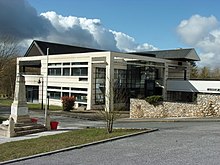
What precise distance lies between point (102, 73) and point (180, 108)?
616 inches

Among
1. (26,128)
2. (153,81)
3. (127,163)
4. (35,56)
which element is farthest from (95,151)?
(35,56)

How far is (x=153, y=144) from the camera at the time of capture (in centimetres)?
1282

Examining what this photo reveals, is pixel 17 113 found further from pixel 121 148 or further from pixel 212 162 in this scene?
pixel 212 162

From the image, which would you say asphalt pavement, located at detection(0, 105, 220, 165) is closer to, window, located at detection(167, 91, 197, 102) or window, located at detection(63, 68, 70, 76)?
window, located at detection(63, 68, 70, 76)

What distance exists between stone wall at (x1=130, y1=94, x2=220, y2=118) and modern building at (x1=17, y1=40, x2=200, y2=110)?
15.9ft

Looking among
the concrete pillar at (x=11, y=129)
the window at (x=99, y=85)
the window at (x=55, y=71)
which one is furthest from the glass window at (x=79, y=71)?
the concrete pillar at (x=11, y=129)

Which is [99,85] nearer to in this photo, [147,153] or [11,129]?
[11,129]

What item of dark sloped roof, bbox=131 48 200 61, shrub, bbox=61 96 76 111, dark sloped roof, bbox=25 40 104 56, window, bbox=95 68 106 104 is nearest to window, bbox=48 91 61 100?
shrub, bbox=61 96 76 111

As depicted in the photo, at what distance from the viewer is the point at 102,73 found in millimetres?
45156

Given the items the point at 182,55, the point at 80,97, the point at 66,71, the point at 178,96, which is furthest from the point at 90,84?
the point at 182,55

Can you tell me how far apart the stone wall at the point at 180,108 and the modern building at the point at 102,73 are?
484 cm

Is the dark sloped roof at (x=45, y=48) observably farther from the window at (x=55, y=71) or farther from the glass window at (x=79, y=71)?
the glass window at (x=79, y=71)

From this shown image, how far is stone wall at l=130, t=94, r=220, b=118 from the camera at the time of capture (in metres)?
30.3

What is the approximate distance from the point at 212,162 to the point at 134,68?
38665mm
